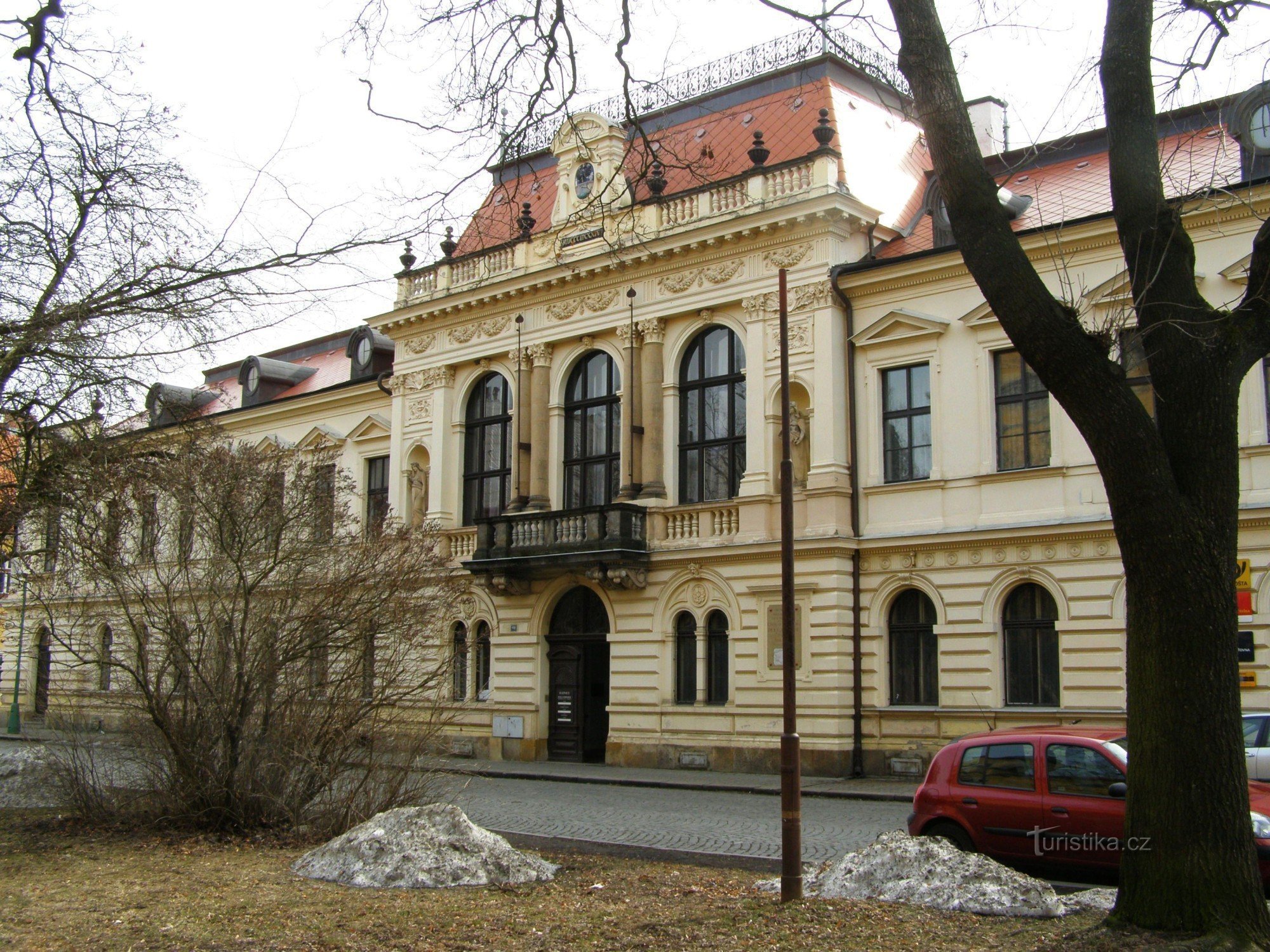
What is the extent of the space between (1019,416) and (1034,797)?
13683 millimetres

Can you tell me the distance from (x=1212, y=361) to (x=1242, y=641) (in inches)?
420

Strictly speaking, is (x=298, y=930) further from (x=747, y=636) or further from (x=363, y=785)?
(x=747, y=636)

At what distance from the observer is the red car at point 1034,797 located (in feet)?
38.2

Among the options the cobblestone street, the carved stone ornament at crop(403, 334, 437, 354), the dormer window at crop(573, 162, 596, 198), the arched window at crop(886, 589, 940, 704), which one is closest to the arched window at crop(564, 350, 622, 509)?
the dormer window at crop(573, 162, 596, 198)

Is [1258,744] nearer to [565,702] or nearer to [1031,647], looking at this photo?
[1031,647]

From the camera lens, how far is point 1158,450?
326 inches

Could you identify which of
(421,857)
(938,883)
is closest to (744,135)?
(421,857)

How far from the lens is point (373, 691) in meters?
15.1

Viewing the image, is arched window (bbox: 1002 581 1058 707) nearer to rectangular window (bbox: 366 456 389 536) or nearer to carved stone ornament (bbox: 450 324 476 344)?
carved stone ornament (bbox: 450 324 476 344)

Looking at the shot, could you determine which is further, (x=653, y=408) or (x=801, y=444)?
(x=653, y=408)

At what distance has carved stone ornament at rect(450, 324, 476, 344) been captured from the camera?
109 ft


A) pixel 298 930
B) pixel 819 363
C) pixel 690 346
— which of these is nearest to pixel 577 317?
pixel 690 346

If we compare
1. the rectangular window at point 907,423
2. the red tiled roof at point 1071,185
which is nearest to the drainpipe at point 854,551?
the rectangular window at point 907,423

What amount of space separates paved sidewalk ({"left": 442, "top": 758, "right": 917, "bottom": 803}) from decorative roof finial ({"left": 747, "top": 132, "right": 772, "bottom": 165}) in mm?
12871
